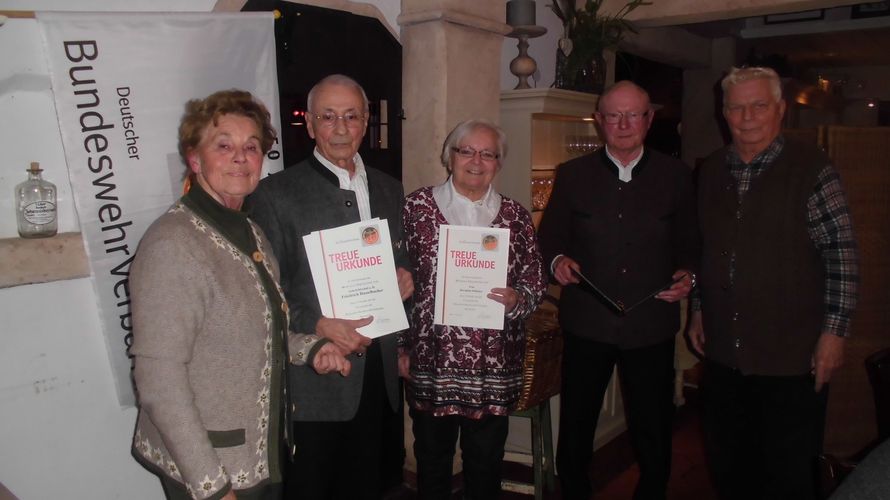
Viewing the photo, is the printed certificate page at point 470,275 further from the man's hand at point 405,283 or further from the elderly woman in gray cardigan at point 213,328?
the elderly woman in gray cardigan at point 213,328

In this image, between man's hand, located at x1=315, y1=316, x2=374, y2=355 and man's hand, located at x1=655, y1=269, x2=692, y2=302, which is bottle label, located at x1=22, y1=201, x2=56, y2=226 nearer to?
man's hand, located at x1=315, y1=316, x2=374, y2=355

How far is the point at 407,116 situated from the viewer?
3211mm

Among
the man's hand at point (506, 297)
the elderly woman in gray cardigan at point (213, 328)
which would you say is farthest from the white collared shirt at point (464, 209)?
the elderly woman in gray cardigan at point (213, 328)

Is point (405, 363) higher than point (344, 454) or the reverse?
higher

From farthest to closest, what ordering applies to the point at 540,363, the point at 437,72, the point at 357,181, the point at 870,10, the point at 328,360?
the point at 870,10
the point at 437,72
the point at 540,363
the point at 357,181
the point at 328,360

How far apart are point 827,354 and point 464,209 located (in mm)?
1391

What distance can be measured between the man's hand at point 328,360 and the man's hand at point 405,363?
1.62 ft

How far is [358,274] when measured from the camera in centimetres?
196

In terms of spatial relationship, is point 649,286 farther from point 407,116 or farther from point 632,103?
point 407,116

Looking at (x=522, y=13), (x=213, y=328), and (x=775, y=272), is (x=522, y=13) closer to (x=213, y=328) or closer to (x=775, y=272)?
(x=775, y=272)

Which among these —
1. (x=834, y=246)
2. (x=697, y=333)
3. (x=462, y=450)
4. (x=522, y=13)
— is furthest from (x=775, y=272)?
(x=522, y=13)

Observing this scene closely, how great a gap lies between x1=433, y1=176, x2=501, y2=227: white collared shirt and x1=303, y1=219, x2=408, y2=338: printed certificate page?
0.36 meters

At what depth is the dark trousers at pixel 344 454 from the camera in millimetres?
2000

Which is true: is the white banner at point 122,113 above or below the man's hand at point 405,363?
above
